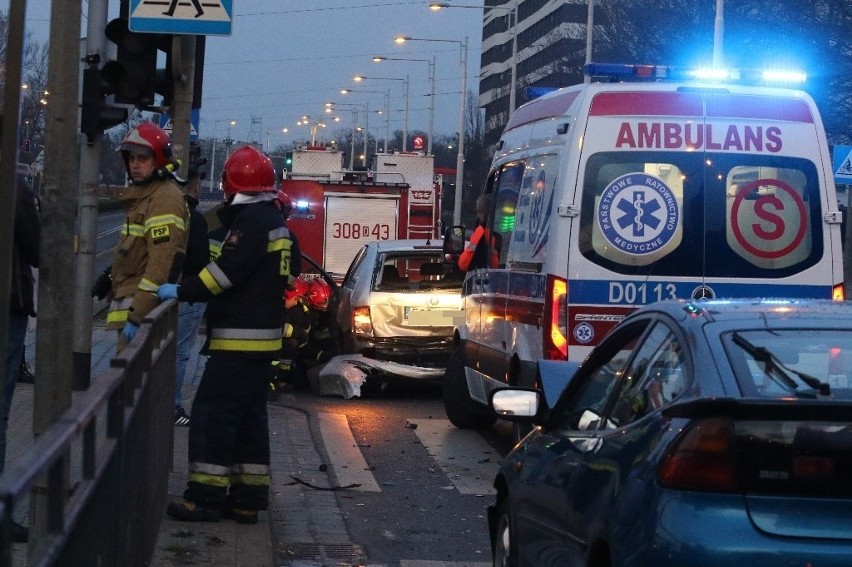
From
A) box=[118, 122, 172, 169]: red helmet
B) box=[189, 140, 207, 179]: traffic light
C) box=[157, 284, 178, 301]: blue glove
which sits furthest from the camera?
box=[189, 140, 207, 179]: traffic light

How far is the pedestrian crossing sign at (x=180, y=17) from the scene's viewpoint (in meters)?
9.22

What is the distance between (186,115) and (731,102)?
4.09 metres

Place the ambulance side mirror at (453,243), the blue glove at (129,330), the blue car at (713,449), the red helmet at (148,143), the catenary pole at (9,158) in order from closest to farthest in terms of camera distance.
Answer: the blue car at (713,449)
the catenary pole at (9,158)
the blue glove at (129,330)
the red helmet at (148,143)
the ambulance side mirror at (453,243)

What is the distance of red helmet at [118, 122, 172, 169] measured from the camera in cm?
798

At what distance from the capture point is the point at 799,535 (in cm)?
360

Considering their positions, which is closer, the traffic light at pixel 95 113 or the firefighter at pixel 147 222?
the firefighter at pixel 147 222

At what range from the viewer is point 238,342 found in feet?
23.4

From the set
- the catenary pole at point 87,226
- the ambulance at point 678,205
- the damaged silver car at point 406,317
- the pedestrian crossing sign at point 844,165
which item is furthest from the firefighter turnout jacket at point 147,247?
the pedestrian crossing sign at point 844,165

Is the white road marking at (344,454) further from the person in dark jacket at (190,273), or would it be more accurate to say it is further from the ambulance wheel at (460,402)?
the person in dark jacket at (190,273)

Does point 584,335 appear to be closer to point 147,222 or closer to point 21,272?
point 147,222

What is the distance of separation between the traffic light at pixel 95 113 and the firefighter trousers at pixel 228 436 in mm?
2337

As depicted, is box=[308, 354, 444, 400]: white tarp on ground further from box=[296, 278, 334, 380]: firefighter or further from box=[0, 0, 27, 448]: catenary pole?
box=[0, 0, 27, 448]: catenary pole

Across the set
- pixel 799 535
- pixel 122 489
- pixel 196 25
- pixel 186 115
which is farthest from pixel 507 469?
pixel 186 115

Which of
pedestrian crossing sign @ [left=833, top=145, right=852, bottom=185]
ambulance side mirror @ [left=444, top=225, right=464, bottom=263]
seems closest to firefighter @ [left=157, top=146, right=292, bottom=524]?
ambulance side mirror @ [left=444, top=225, right=464, bottom=263]
